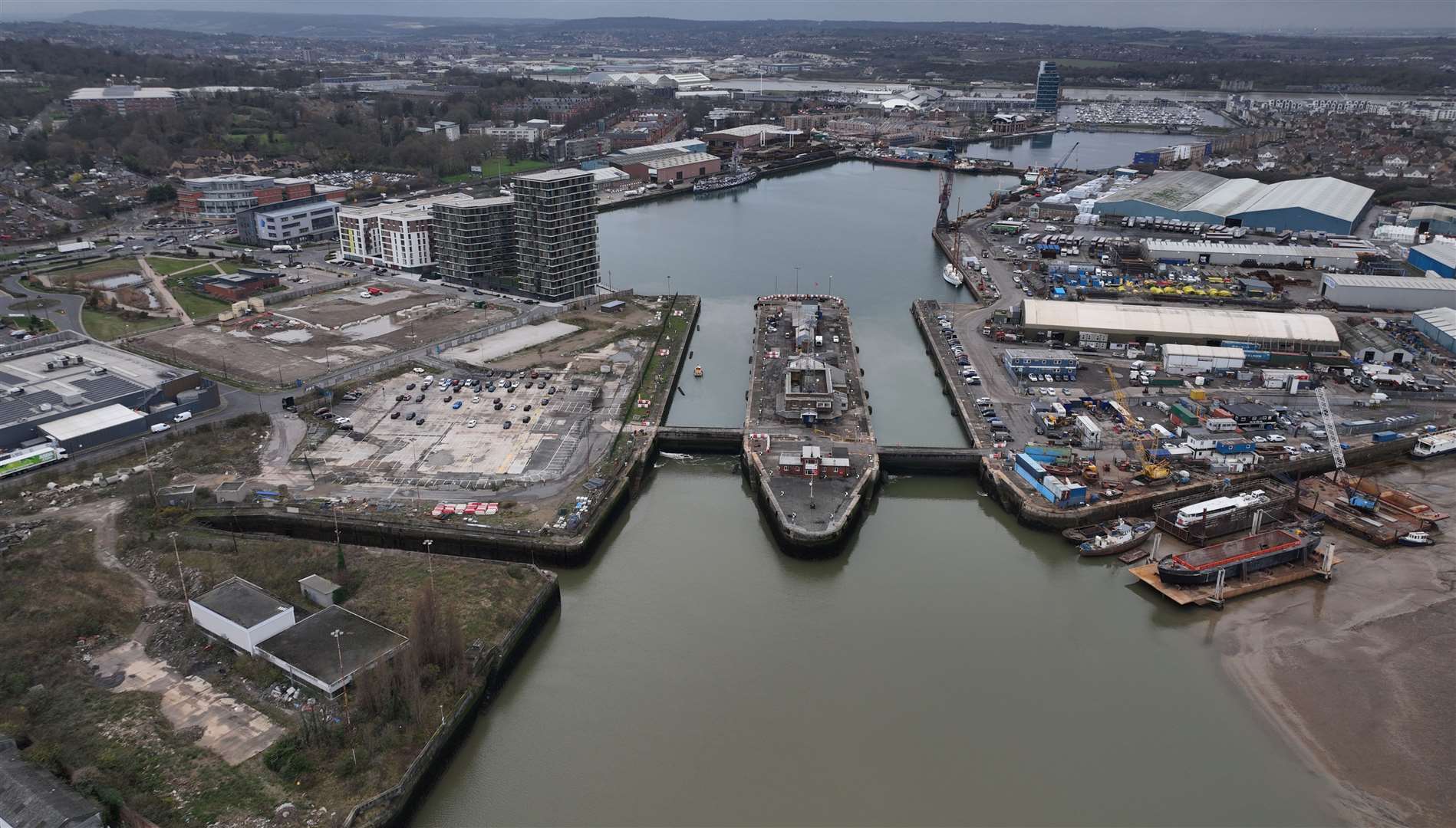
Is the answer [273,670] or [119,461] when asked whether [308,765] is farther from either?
[119,461]

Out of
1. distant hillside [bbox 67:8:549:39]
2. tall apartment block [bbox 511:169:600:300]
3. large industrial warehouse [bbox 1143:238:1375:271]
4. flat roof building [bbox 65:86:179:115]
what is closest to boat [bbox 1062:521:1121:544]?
tall apartment block [bbox 511:169:600:300]

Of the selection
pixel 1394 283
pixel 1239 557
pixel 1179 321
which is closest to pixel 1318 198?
pixel 1394 283

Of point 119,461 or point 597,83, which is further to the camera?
point 597,83

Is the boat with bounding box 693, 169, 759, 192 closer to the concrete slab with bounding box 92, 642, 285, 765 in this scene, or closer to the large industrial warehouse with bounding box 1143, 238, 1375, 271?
the large industrial warehouse with bounding box 1143, 238, 1375, 271

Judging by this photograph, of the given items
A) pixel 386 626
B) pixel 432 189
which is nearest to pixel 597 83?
pixel 432 189

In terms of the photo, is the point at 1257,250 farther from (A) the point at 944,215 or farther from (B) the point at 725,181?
(B) the point at 725,181

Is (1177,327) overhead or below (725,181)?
below
